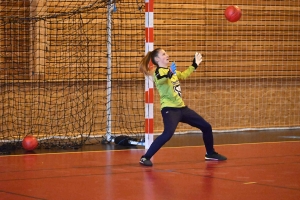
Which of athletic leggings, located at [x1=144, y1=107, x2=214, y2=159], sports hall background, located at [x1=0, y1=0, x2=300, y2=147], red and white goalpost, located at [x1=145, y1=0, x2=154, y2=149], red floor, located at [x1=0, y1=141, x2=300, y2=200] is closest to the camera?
red floor, located at [x1=0, y1=141, x2=300, y2=200]

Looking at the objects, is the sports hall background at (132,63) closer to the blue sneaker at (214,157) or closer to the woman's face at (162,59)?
the woman's face at (162,59)

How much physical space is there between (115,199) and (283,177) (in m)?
2.33

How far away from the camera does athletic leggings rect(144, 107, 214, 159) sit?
8.76 meters

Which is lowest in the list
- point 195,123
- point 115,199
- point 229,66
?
point 115,199

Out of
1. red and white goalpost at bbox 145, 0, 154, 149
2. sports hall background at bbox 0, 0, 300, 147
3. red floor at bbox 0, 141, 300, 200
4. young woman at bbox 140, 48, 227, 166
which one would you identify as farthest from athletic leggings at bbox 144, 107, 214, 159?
sports hall background at bbox 0, 0, 300, 147

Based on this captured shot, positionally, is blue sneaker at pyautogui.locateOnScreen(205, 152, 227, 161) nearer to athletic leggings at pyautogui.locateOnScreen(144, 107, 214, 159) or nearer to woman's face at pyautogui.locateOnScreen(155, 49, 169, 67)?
athletic leggings at pyautogui.locateOnScreen(144, 107, 214, 159)

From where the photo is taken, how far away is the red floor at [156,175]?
670 cm

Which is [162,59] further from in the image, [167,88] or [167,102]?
[167,102]

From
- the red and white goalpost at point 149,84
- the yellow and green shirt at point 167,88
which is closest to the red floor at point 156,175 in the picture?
the red and white goalpost at point 149,84

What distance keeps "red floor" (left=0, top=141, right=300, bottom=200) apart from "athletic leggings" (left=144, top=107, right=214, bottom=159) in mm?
249

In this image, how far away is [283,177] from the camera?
7.79m

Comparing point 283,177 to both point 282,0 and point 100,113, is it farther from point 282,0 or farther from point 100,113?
point 282,0

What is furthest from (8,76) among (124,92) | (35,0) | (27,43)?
(124,92)

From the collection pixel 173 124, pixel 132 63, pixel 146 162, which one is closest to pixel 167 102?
pixel 173 124
